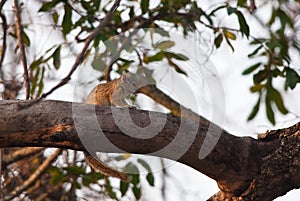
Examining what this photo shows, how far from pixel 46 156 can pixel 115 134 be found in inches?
80.1

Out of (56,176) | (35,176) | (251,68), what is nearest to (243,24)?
(251,68)

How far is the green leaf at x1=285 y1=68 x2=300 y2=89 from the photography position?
2.84m

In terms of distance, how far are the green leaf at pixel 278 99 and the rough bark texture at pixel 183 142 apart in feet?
2.94

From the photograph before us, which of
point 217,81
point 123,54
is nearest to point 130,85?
point 123,54

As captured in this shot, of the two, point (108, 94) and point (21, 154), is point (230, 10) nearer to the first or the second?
point (108, 94)

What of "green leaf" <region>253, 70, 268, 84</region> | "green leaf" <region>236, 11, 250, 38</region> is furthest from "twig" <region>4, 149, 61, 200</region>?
"green leaf" <region>236, 11, 250, 38</region>

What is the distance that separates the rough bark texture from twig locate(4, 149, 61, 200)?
1493 millimetres

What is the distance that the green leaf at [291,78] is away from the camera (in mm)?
2844

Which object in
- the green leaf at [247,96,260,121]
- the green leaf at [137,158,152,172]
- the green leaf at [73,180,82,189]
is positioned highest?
the green leaf at [247,96,260,121]

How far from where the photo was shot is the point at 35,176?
11.8 feet

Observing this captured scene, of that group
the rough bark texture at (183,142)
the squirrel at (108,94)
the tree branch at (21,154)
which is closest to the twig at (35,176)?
the tree branch at (21,154)

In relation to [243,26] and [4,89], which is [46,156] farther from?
[243,26]

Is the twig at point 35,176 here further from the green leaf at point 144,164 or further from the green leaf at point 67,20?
the green leaf at point 67,20

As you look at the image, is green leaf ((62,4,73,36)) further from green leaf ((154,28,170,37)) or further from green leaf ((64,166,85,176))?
green leaf ((64,166,85,176))
